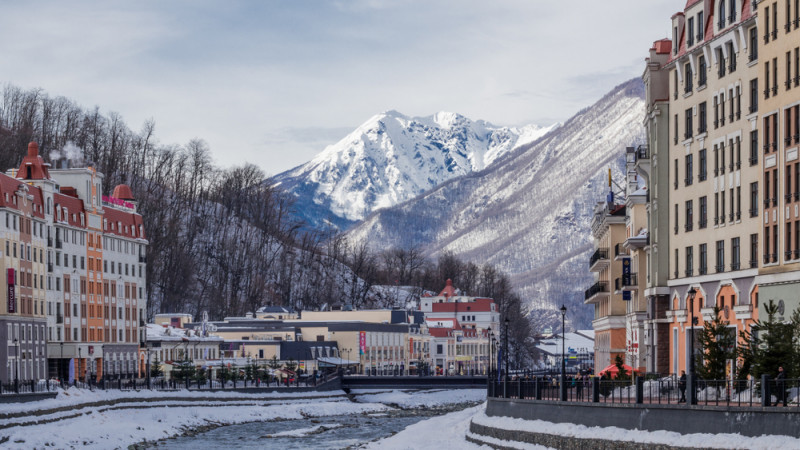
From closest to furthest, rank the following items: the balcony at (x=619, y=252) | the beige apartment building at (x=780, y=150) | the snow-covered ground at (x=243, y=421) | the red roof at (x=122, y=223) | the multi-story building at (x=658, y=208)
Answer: the snow-covered ground at (x=243, y=421) → the beige apartment building at (x=780, y=150) → the multi-story building at (x=658, y=208) → the balcony at (x=619, y=252) → the red roof at (x=122, y=223)

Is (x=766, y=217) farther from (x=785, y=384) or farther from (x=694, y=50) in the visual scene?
(x=785, y=384)

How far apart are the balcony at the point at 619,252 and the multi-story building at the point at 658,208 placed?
18.5 meters

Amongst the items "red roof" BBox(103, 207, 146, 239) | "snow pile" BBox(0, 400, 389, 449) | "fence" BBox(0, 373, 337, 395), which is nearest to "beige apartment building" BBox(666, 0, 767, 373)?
"snow pile" BBox(0, 400, 389, 449)

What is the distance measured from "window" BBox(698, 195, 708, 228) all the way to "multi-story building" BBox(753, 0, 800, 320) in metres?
11.8

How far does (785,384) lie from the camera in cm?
4419

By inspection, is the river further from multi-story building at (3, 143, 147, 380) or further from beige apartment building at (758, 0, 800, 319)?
beige apartment building at (758, 0, 800, 319)

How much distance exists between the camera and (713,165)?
7862 cm

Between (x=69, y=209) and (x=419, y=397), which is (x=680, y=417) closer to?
(x=69, y=209)

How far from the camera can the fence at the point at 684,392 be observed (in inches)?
1738

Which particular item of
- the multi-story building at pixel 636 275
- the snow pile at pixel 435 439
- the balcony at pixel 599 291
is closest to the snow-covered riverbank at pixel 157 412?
the snow pile at pixel 435 439

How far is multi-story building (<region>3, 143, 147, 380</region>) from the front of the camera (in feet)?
418

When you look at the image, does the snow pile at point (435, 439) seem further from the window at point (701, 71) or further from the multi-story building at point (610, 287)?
the window at point (701, 71)

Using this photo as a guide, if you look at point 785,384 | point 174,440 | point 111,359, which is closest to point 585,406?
point 785,384

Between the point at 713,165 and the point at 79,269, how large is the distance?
78511mm
